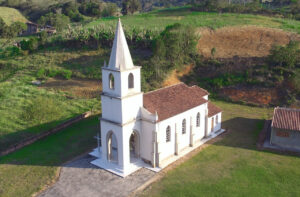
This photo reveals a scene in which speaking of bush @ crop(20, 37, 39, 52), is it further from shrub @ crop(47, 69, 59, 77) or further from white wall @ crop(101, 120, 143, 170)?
white wall @ crop(101, 120, 143, 170)

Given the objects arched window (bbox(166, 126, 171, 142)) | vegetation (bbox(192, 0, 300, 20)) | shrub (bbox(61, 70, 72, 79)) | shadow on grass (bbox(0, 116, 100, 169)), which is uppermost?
vegetation (bbox(192, 0, 300, 20))

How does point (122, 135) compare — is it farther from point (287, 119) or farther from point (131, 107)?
point (287, 119)

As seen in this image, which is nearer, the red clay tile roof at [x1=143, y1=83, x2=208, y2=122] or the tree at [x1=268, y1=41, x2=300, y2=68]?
the red clay tile roof at [x1=143, y1=83, x2=208, y2=122]

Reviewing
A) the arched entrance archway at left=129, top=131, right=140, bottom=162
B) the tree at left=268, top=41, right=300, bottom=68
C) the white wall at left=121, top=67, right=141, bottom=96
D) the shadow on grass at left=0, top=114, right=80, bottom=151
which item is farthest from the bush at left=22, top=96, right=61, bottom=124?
the tree at left=268, top=41, right=300, bottom=68

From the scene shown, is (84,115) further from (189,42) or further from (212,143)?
(189,42)

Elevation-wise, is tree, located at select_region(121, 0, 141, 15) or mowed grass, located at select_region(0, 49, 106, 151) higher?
tree, located at select_region(121, 0, 141, 15)

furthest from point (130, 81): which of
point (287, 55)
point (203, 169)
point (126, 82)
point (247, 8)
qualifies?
point (247, 8)

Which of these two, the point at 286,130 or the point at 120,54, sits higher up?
the point at 120,54
